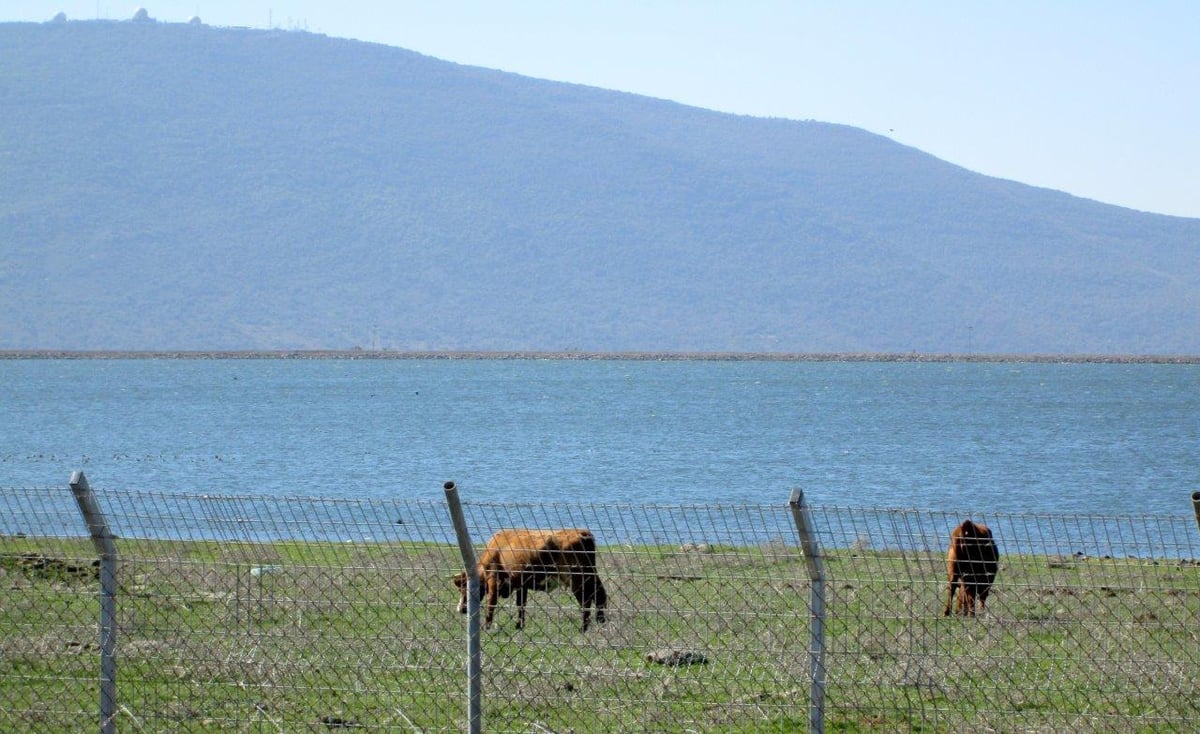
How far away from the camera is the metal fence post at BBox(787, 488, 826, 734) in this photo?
28.1ft

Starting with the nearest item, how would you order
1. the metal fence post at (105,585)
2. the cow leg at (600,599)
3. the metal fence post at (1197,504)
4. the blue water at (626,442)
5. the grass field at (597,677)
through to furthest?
1. the metal fence post at (1197,504)
2. the metal fence post at (105,585)
3. the grass field at (597,677)
4. the cow leg at (600,599)
5. the blue water at (626,442)

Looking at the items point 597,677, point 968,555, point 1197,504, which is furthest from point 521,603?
point 1197,504

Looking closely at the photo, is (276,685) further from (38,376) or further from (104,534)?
(38,376)

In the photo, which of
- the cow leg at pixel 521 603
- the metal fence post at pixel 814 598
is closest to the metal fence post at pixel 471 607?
the metal fence post at pixel 814 598

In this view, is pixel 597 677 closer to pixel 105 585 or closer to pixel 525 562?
pixel 525 562

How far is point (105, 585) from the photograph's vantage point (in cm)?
922

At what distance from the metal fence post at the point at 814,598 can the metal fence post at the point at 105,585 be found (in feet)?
12.8

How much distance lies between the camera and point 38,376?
17525 centimetres

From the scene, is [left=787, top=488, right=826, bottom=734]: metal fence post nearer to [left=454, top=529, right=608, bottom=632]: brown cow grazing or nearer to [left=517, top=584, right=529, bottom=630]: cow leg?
[left=517, top=584, right=529, bottom=630]: cow leg

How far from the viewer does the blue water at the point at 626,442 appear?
2085 inches

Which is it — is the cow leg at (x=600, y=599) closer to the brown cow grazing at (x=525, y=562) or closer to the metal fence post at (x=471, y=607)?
the brown cow grazing at (x=525, y=562)

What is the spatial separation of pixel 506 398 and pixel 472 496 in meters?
81.8

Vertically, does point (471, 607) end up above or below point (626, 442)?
below

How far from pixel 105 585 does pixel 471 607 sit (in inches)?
83.6
